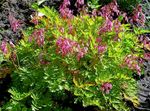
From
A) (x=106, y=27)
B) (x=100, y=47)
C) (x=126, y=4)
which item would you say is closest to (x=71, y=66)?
(x=100, y=47)

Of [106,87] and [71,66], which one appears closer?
[106,87]

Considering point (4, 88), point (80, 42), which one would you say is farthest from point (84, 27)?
point (4, 88)

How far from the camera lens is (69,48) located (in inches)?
144

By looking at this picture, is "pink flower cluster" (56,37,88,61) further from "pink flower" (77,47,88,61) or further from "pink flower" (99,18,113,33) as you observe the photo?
"pink flower" (99,18,113,33)

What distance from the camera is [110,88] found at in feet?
12.4

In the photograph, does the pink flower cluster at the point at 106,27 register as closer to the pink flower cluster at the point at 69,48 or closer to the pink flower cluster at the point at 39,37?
the pink flower cluster at the point at 69,48

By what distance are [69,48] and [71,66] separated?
22cm

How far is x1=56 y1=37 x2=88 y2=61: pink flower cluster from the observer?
3648 millimetres

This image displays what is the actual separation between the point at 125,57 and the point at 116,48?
117mm

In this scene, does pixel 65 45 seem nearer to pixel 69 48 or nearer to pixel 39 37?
pixel 69 48

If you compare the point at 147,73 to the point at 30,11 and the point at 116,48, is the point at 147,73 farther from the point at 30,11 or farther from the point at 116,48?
the point at 30,11

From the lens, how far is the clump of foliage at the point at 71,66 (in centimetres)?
378

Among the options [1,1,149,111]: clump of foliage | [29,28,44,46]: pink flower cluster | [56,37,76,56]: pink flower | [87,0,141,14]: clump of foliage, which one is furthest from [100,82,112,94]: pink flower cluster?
[87,0,141,14]: clump of foliage

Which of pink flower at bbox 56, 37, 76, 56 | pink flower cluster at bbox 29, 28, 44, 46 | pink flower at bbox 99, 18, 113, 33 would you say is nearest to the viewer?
pink flower at bbox 56, 37, 76, 56
